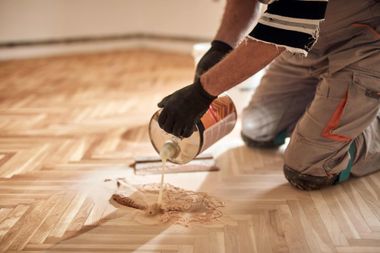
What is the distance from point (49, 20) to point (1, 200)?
2.50 m

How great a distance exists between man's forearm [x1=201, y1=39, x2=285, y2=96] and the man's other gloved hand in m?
0.26

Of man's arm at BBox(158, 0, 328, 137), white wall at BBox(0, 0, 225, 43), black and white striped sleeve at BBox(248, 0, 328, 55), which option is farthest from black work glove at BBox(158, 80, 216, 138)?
white wall at BBox(0, 0, 225, 43)

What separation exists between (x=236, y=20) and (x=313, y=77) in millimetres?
328

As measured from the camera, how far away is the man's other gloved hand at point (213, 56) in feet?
4.00

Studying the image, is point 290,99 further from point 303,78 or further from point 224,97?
point 224,97

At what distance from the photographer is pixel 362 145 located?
1199 mm

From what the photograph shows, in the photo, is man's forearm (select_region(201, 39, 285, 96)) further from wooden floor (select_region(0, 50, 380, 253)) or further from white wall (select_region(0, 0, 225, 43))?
white wall (select_region(0, 0, 225, 43))

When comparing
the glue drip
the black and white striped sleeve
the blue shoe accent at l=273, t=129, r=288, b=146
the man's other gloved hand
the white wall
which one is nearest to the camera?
the black and white striped sleeve

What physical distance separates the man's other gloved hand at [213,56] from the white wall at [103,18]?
2103 millimetres

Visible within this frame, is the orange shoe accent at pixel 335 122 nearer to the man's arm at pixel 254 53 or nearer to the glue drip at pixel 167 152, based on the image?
the man's arm at pixel 254 53

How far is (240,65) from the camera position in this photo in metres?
0.93

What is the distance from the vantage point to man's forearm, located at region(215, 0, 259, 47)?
4.06ft

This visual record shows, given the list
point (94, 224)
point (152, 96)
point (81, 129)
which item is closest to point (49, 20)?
point (152, 96)

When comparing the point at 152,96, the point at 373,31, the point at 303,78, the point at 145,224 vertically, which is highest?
the point at 373,31
